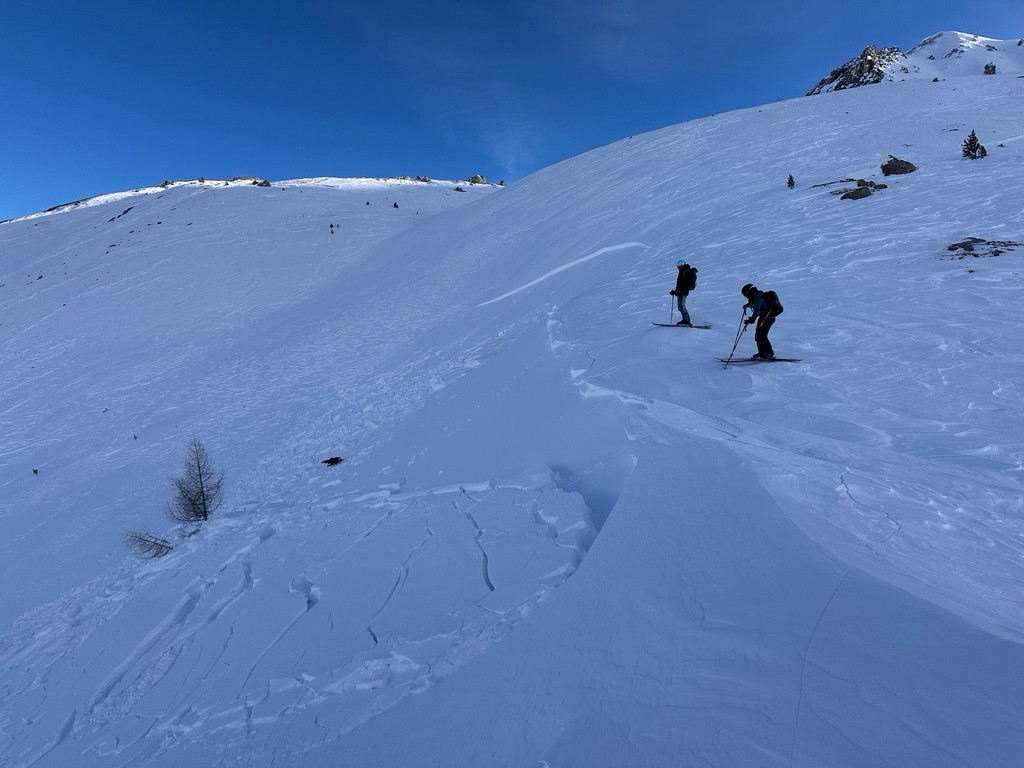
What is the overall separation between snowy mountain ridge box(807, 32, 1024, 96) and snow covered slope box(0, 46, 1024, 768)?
8566 cm

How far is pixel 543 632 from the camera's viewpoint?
10.1 feet

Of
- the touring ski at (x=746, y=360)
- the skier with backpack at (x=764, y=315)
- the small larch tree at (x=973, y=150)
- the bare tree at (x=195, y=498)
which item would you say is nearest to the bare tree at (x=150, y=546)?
the bare tree at (x=195, y=498)

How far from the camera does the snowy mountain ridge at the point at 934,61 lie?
253ft

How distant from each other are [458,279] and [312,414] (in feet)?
30.0

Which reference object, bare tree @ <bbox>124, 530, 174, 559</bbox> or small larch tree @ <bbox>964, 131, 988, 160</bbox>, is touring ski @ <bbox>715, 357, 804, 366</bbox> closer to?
bare tree @ <bbox>124, 530, 174, 559</bbox>

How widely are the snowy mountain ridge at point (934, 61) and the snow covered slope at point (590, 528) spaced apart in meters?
85.7

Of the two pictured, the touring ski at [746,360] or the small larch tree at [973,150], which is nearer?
the touring ski at [746,360]

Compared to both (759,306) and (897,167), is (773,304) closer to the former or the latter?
(759,306)

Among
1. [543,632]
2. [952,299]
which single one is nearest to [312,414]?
[543,632]

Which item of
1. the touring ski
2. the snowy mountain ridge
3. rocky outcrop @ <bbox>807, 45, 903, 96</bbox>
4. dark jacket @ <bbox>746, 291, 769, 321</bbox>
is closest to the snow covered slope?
the touring ski

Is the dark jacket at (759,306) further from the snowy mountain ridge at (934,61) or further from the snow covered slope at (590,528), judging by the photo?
the snowy mountain ridge at (934,61)

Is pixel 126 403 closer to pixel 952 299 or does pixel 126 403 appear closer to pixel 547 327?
pixel 547 327

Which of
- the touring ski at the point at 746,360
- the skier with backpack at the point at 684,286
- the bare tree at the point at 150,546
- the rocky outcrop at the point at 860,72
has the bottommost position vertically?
the bare tree at the point at 150,546

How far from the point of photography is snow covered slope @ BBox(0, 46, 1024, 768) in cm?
238
